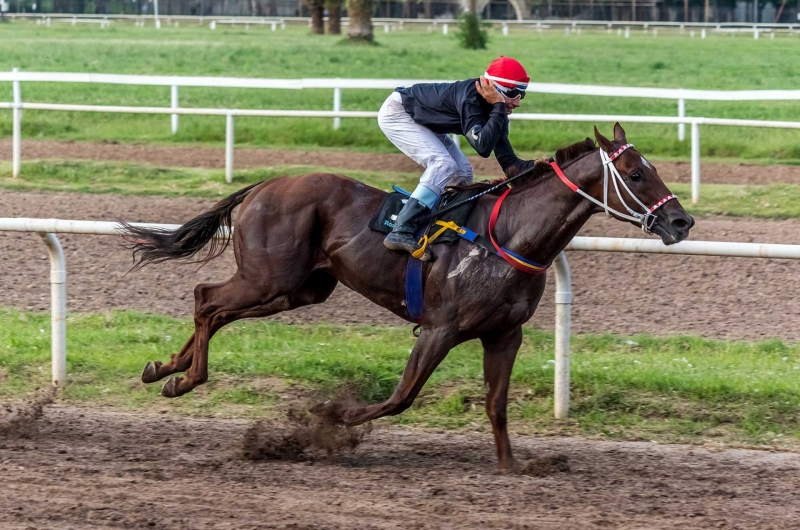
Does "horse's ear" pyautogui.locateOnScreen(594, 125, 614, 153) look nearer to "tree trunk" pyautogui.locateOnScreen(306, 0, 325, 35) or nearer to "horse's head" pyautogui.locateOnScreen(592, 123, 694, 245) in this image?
"horse's head" pyautogui.locateOnScreen(592, 123, 694, 245)

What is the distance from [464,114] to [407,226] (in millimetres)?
609

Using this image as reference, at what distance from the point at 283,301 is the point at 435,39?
35.8m

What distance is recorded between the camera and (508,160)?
550 centimetres

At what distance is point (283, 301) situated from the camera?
574 centimetres

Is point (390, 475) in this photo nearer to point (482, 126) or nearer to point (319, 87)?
point (482, 126)

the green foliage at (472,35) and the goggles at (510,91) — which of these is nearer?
the goggles at (510,91)

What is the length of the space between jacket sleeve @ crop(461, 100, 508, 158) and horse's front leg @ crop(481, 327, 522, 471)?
0.90m

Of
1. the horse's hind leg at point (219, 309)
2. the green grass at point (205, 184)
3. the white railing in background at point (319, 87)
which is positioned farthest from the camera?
the white railing in background at point (319, 87)

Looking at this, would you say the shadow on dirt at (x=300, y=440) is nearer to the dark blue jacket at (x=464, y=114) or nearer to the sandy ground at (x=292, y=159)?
the dark blue jacket at (x=464, y=114)

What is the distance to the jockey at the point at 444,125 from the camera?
17.0ft

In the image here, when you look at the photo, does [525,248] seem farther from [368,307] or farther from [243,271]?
[368,307]

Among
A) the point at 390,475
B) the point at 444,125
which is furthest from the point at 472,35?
the point at 390,475

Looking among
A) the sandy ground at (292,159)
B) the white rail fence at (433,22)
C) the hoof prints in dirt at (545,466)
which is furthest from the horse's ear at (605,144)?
the white rail fence at (433,22)

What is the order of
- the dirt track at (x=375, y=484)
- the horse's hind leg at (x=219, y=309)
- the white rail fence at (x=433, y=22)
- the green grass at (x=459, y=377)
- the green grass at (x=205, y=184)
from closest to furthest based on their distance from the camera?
the dirt track at (x=375, y=484)
the horse's hind leg at (x=219, y=309)
the green grass at (x=459, y=377)
the green grass at (x=205, y=184)
the white rail fence at (x=433, y=22)
